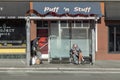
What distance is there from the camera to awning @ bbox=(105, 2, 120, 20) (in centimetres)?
2640

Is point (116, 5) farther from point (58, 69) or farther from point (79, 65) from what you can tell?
point (58, 69)

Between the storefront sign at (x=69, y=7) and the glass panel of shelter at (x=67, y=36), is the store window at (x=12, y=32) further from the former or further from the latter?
the glass panel of shelter at (x=67, y=36)

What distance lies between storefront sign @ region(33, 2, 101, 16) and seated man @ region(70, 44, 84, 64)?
113 inches

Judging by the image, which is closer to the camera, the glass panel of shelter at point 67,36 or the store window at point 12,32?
the glass panel of shelter at point 67,36

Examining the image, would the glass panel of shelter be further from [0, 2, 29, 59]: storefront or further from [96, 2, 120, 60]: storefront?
[0, 2, 29, 59]: storefront

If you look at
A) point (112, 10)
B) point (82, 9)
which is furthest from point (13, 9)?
point (112, 10)

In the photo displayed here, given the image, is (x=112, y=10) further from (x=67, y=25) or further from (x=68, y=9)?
(x=67, y=25)

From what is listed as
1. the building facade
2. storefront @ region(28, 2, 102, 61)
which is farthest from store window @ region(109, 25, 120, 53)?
storefront @ region(28, 2, 102, 61)

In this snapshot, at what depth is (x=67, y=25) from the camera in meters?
25.3

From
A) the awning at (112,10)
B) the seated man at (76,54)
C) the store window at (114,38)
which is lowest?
the seated man at (76,54)

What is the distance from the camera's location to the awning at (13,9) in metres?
25.9

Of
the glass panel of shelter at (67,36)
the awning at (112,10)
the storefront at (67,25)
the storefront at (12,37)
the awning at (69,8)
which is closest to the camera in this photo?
the storefront at (67,25)

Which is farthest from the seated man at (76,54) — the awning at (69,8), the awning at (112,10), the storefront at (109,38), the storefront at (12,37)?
the storefront at (12,37)

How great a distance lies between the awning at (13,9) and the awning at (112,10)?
17.1 ft
